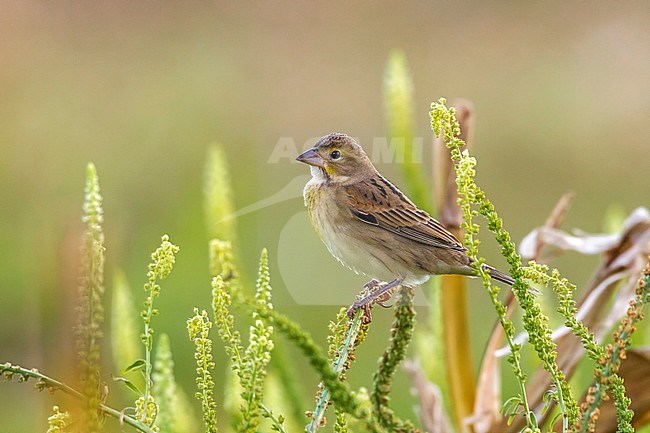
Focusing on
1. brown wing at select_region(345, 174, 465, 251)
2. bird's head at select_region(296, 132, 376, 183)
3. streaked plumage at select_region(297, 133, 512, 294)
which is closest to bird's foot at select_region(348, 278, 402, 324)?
streaked plumage at select_region(297, 133, 512, 294)

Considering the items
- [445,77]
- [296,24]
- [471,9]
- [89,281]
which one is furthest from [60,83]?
[89,281]

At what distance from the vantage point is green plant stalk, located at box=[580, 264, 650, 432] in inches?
45.1

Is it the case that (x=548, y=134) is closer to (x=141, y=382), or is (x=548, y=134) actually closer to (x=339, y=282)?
(x=339, y=282)

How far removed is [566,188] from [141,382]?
7151 mm

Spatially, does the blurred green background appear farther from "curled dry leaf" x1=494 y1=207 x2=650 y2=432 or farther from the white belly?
"curled dry leaf" x1=494 y1=207 x2=650 y2=432

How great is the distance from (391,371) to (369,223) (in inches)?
58.5

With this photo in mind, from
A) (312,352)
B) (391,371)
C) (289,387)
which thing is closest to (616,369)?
(391,371)

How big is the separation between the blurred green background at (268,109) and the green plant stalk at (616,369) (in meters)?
3.84

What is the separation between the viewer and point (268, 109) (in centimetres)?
1029

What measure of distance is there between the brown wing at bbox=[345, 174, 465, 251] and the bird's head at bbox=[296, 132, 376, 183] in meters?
0.04

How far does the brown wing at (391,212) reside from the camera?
261 centimetres

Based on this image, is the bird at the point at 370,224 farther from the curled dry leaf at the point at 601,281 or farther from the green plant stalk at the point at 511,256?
the green plant stalk at the point at 511,256

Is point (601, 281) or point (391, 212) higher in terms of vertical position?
point (391, 212)

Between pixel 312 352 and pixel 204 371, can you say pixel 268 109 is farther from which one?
pixel 312 352
